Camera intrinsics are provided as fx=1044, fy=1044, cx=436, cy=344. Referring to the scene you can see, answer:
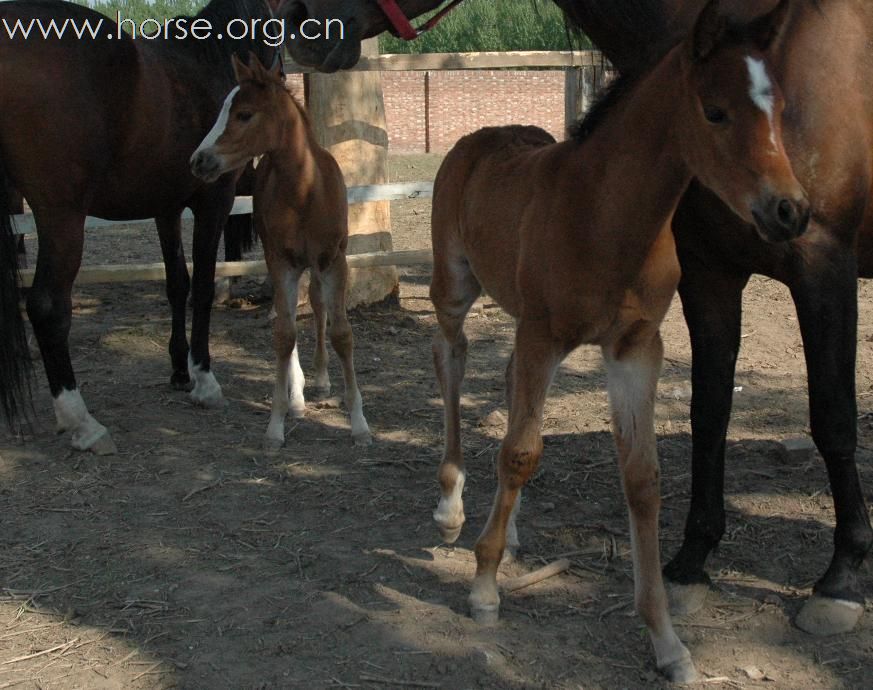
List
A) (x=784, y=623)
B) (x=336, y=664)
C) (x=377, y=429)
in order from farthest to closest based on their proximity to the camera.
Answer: (x=377, y=429) < (x=784, y=623) < (x=336, y=664)

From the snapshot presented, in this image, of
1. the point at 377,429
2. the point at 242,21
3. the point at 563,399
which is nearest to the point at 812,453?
the point at 563,399

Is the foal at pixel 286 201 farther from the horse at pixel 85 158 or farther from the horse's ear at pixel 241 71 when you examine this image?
the horse at pixel 85 158

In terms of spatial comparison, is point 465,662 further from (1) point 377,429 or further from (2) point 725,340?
(1) point 377,429

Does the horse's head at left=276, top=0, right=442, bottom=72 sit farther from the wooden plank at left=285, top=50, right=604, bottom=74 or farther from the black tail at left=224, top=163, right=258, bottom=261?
the black tail at left=224, top=163, right=258, bottom=261

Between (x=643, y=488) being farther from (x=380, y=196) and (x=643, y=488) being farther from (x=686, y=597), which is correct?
(x=380, y=196)

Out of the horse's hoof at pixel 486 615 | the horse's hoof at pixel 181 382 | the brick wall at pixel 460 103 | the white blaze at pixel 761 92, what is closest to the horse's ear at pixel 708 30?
the white blaze at pixel 761 92

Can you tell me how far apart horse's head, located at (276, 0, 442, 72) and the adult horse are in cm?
74

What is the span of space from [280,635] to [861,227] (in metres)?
2.10

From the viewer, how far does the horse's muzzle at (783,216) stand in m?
2.32

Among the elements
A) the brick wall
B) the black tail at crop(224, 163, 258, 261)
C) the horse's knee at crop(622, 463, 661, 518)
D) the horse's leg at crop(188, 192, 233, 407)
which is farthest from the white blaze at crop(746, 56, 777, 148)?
the brick wall

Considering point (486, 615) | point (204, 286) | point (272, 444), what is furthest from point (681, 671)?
point (204, 286)

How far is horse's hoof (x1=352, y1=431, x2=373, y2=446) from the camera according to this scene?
15.4 ft

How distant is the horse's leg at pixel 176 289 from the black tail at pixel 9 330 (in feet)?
3.56

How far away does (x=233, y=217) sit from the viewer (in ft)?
23.2
